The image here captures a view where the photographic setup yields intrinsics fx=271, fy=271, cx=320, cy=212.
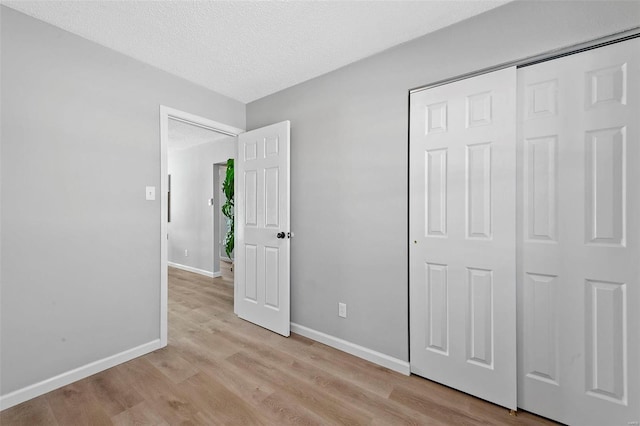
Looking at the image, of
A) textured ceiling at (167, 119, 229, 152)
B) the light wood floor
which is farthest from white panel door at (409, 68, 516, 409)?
textured ceiling at (167, 119, 229, 152)

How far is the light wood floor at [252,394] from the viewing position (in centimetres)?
161

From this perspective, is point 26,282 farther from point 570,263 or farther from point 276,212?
point 570,263

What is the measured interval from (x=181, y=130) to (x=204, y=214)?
160 centimetres

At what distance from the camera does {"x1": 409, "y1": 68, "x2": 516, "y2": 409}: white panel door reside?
1702 mm

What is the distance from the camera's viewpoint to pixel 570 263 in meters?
1.55

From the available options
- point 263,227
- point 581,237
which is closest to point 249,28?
point 263,227

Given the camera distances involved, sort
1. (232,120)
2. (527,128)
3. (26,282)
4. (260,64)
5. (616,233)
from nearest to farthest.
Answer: (616,233), (527,128), (26,282), (260,64), (232,120)

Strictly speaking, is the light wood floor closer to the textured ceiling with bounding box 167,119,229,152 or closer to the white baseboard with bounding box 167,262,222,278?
the white baseboard with bounding box 167,262,222,278

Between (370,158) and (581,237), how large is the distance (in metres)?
1.42

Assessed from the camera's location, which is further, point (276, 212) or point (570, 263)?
point (276, 212)

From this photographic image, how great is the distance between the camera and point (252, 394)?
6.00 feet

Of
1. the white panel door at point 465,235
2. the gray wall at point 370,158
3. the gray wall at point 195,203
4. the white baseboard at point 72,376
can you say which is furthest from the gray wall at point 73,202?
the gray wall at point 195,203

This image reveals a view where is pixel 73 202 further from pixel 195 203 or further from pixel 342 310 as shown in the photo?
pixel 195 203

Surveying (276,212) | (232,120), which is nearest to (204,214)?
(232,120)
